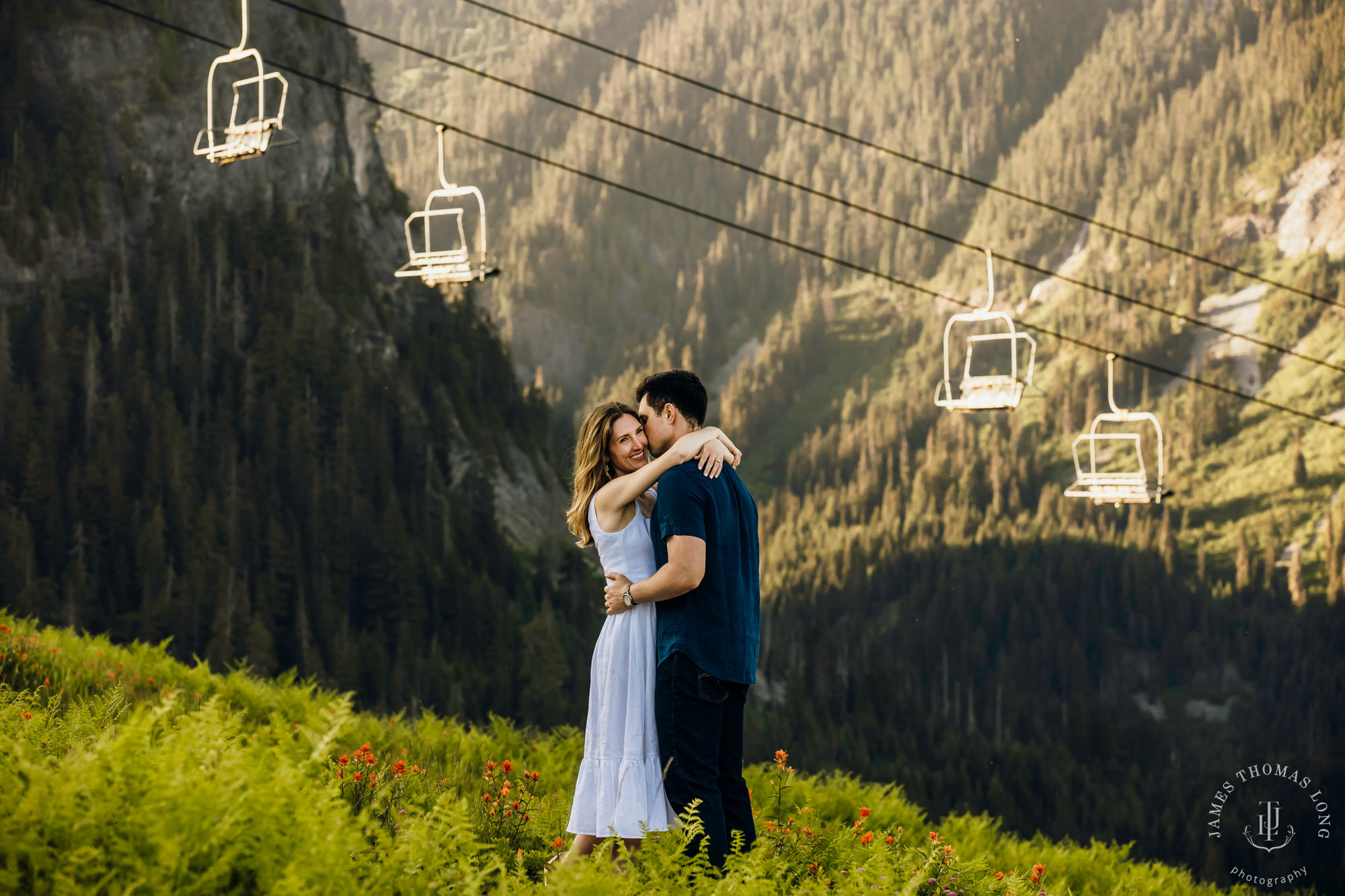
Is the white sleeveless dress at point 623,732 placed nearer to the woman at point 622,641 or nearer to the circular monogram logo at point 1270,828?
the woman at point 622,641

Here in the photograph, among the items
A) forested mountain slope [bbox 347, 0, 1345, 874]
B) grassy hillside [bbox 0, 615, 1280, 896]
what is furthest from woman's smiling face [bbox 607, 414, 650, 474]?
forested mountain slope [bbox 347, 0, 1345, 874]

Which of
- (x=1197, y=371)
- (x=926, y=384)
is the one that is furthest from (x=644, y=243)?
(x=1197, y=371)

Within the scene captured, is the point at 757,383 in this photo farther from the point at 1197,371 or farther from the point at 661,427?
the point at 661,427

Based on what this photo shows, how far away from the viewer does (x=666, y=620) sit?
13.6 feet

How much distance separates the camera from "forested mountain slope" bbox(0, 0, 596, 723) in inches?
1642

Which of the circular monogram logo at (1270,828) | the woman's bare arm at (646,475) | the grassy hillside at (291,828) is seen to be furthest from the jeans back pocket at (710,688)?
the circular monogram logo at (1270,828)

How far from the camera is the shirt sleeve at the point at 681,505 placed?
13.3ft

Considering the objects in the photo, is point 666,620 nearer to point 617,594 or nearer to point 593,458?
point 617,594

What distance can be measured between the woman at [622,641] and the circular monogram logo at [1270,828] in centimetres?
8044

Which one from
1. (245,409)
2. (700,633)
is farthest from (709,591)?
(245,409)

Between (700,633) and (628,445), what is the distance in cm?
77

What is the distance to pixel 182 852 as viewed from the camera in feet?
9.24

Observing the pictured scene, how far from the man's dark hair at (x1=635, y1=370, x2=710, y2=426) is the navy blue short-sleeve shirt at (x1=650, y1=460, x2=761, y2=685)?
293mm

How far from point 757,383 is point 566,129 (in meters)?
48.2
